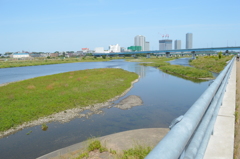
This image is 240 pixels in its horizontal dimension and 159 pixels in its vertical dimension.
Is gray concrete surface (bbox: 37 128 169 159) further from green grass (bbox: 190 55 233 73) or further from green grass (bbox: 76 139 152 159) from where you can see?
green grass (bbox: 190 55 233 73)

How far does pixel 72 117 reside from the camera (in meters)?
15.4

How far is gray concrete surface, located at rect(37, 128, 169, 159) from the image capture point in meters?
9.31

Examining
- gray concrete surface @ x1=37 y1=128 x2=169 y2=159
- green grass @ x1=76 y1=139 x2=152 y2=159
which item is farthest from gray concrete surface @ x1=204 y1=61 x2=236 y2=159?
gray concrete surface @ x1=37 y1=128 x2=169 y2=159

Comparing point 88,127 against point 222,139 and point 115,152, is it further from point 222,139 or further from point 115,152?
point 222,139

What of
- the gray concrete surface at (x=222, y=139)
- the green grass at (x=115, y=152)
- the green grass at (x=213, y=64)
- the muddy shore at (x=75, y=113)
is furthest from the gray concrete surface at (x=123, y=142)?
the green grass at (x=213, y=64)

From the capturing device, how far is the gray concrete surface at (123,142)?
9.31m

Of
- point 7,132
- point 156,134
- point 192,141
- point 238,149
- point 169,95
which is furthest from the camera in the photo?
point 169,95

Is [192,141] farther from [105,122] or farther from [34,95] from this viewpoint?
[34,95]

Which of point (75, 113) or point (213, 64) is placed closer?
point (75, 113)

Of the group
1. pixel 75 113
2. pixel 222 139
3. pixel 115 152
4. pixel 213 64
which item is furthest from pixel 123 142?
pixel 213 64

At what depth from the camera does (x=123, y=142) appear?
32.4 ft

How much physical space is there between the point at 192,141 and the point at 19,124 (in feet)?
47.0

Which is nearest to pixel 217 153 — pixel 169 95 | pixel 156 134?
pixel 156 134

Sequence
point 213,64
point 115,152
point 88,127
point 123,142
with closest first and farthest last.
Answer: point 115,152 → point 123,142 → point 88,127 → point 213,64
